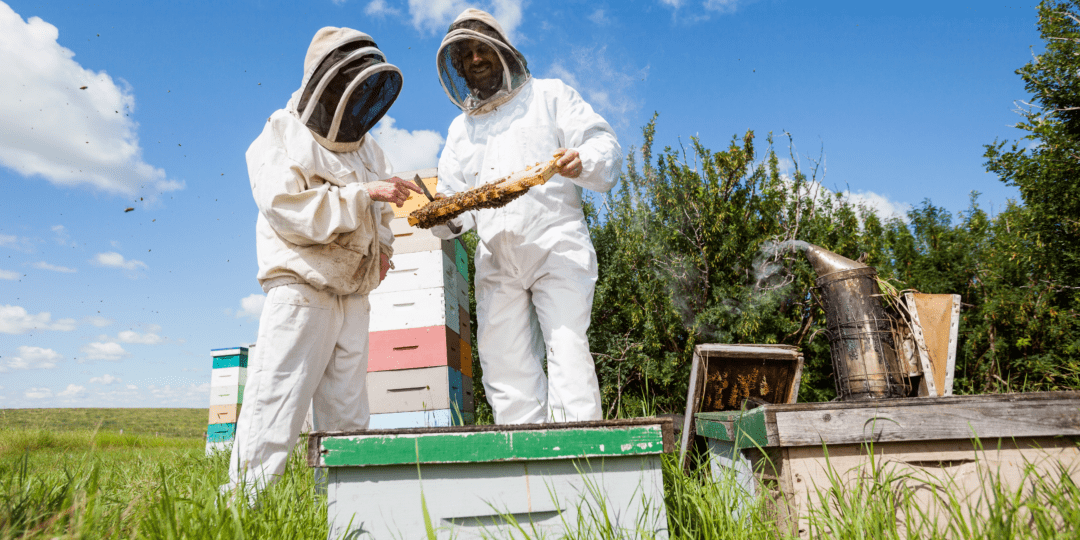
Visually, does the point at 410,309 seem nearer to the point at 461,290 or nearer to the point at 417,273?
the point at 417,273

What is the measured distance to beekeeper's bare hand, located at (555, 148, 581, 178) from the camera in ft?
8.91

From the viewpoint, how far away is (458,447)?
1618 millimetres

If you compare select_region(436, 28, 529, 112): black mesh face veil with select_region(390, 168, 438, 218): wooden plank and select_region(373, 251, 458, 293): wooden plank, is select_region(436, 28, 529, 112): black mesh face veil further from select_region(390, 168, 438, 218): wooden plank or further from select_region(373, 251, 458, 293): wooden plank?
select_region(373, 251, 458, 293): wooden plank

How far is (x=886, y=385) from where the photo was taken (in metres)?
4.69

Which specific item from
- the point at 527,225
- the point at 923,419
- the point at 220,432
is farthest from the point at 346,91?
the point at 220,432

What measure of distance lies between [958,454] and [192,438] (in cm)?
1157

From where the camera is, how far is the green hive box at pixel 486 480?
1619 mm

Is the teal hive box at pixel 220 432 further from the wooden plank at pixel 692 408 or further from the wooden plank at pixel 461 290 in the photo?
the wooden plank at pixel 692 408

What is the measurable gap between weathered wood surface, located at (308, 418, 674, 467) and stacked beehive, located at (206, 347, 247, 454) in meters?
5.51

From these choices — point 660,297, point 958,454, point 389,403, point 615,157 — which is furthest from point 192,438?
point 958,454

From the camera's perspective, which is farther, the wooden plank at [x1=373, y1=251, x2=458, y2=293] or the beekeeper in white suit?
the wooden plank at [x1=373, y1=251, x2=458, y2=293]

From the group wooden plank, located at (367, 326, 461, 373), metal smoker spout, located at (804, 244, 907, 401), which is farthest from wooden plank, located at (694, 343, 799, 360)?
wooden plank, located at (367, 326, 461, 373)

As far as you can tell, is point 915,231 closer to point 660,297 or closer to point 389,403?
point 660,297

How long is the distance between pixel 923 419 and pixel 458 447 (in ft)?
4.68
